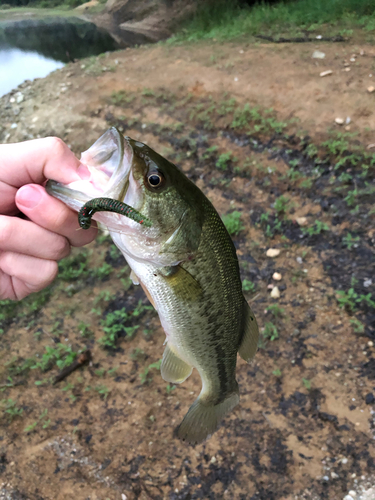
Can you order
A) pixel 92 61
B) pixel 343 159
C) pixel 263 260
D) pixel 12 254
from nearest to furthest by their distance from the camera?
pixel 12 254
pixel 263 260
pixel 343 159
pixel 92 61

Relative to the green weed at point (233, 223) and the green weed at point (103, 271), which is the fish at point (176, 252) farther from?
the green weed at point (103, 271)

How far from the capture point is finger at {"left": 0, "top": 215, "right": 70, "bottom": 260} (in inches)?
Result: 53.6

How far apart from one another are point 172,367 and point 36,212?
1.09 meters

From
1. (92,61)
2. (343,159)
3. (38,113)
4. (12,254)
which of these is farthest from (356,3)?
(12,254)

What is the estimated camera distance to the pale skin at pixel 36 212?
131cm

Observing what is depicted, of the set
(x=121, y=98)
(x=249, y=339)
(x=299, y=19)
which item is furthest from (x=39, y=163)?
(x=299, y=19)

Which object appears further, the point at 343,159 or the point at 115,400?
the point at 343,159

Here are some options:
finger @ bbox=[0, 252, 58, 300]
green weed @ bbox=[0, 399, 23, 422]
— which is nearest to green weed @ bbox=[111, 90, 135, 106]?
green weed @ bbox=[0, 399, 23, 422]

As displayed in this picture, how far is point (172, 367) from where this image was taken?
70.2 inches

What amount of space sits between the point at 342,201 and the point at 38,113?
7421 mm

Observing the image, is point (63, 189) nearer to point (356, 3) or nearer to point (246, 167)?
point (246, 167)

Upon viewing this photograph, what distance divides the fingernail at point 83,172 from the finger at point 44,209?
15 cm

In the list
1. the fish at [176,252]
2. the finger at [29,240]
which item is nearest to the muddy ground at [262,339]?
the fish at [176,252]

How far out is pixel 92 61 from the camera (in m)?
9.45
